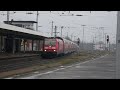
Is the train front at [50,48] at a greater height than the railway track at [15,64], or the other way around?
the train front at [50,48]

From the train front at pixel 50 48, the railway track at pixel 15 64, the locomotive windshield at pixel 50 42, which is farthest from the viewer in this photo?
the locomotive windshield at pixel 50 42

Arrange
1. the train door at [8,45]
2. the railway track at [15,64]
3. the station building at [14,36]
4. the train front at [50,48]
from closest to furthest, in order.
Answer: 1. the railway track at [15,64]
2. the station building at [14,36]
3. the train front at [50,48]
4. the train door at [8,45]

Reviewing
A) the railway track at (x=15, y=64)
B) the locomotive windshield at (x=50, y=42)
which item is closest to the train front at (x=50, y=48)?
the locomotive windshield at (x=50, y=42)

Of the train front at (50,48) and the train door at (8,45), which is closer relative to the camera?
the train front at (50,48)

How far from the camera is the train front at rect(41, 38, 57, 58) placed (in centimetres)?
5624

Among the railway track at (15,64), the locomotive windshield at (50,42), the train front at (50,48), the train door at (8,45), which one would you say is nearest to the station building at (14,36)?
the train door at (8,45)

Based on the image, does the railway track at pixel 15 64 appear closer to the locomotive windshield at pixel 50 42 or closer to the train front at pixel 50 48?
the train front at pixel 50 48

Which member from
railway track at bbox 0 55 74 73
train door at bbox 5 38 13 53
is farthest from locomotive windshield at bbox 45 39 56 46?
train door at bbox 5 38 13 53

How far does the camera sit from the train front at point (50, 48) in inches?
2214

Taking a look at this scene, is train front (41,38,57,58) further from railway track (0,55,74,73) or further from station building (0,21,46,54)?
railway track (0,55,74,73)

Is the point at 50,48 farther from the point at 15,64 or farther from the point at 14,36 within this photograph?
the point at 15,64
